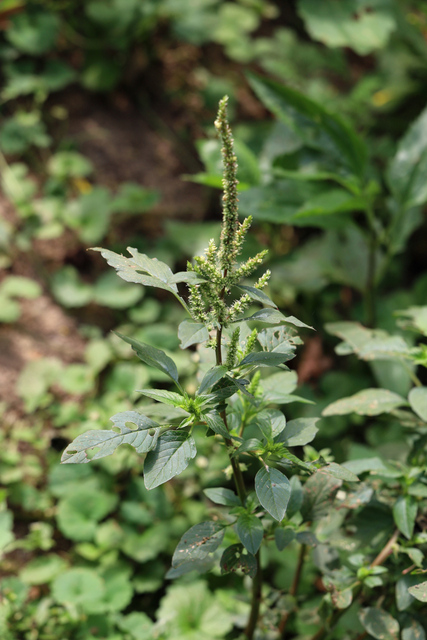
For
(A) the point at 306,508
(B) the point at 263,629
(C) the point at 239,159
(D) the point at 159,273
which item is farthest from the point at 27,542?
(C) the point at 239,159

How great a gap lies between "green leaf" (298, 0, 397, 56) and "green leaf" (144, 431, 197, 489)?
2.17m

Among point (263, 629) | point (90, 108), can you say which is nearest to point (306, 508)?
point (263, 629)

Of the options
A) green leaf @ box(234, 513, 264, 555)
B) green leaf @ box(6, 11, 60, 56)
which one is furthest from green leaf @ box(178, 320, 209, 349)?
green leaf @ box(6, 11, 60, 56)

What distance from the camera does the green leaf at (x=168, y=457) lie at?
2.59 ft

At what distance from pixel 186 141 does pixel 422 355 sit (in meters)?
2.05

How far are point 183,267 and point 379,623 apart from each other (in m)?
1.72

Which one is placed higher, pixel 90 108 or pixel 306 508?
pixel 90 108

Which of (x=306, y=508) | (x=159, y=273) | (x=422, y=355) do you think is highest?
(x=159, y=273)

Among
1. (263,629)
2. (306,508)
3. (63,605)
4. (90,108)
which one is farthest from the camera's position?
(90,108)

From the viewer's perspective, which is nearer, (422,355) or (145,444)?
(145,444)

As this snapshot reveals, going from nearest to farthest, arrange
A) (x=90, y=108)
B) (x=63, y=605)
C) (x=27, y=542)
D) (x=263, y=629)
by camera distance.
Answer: (x=263, y=629), (x=63, y=605), (x=27, y=542), (x=90, y=108)

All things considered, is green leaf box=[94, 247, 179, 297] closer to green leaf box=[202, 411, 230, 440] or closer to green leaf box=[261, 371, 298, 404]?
green leaf box=[202, 411, 230, 440]

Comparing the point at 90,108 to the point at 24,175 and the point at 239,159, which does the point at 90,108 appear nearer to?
the point at 24,175

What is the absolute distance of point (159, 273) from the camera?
2.72ft
